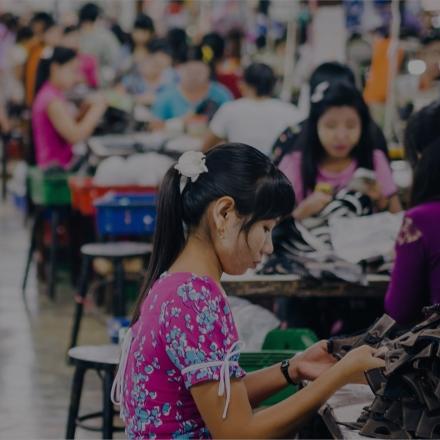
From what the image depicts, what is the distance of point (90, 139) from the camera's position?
9641 millimetres

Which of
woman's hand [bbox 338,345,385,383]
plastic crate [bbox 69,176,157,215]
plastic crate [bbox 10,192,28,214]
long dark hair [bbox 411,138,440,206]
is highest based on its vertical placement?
long dark hair [bbox 411,138,440,206]

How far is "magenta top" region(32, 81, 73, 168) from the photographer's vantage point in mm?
9352

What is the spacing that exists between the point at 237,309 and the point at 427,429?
215cm

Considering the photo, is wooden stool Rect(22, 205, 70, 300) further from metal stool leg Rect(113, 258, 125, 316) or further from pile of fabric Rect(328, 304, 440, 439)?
pile of fabric Rect(328, 304, 440, 439)

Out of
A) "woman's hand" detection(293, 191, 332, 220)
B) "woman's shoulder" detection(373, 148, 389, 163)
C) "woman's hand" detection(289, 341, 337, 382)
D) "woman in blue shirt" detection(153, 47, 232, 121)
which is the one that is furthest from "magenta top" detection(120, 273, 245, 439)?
"woman in blue shirt" detection(153, 47, 232, 121)

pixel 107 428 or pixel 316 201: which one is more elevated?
pixel 316 201

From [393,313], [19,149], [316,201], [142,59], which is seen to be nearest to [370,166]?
[316,201]

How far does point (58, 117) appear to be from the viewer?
9297 mm

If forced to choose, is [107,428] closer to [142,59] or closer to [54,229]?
[54,229]

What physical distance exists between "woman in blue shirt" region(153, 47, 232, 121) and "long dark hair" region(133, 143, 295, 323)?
6.92 meters

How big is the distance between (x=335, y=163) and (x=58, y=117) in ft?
12.7

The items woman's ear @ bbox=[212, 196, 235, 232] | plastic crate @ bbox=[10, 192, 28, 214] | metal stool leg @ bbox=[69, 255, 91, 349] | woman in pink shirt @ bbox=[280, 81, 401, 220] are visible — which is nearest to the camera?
woman's ear @ bbox=[212, 196, 235, 232]

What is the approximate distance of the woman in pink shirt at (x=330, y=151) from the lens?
5.75m

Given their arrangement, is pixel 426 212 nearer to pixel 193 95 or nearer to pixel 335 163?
pixel 335 163
